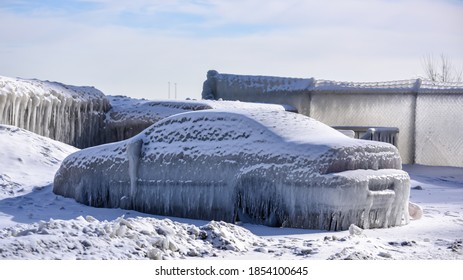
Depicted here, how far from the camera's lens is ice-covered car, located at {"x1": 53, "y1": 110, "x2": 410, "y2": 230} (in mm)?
10312

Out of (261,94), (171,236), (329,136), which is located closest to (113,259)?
(171,236)

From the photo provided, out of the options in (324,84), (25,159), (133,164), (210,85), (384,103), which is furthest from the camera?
(210,85)

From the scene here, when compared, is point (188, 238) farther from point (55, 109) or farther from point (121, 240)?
point (55, 109)

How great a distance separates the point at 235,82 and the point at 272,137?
13.4 meters

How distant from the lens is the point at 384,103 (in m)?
23.3

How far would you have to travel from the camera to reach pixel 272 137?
429 inches

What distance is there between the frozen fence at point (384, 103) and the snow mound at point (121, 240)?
1374cm

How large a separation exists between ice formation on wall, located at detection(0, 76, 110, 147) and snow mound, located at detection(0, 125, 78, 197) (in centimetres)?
102

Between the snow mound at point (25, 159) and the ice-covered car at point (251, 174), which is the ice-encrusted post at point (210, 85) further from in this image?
the ice-covered car at point (251, 174)

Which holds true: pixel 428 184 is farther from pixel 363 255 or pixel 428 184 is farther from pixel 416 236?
pixel 363 255

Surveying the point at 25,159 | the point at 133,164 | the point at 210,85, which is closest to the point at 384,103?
the point at 210,85

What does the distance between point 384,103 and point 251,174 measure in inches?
516

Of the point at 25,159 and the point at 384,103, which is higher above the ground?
the point at 384,103

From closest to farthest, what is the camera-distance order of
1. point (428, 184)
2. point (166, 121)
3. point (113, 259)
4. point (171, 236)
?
point (113, 259)
point (171, 236)
point (166, 121)
point (428, 184)
